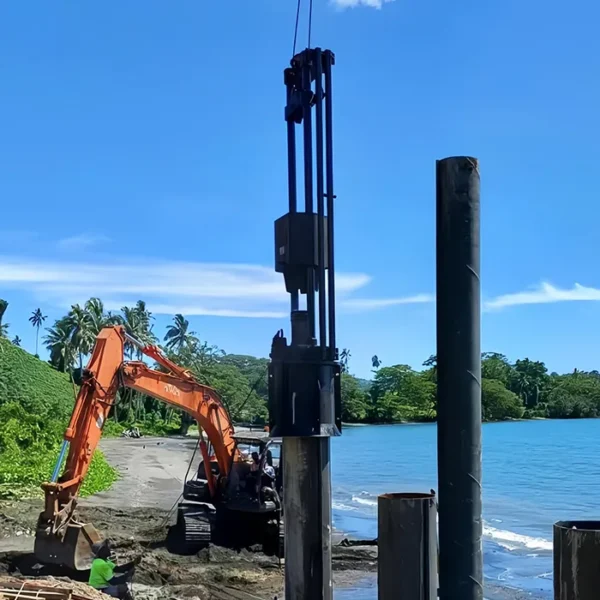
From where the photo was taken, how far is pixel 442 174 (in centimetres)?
311

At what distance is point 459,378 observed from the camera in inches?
120

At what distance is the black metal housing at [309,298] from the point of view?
4219mm

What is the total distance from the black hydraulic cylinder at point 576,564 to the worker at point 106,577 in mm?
7125

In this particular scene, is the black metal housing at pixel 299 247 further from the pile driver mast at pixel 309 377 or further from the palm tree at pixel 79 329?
the palm tree at pixel 79 329

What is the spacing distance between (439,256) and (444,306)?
0.19 meters

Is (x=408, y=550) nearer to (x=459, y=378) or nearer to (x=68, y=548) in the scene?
(x=459, y=378)

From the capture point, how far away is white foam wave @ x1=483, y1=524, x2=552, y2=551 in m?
20.2

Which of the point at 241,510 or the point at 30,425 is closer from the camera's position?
the point at 241,510

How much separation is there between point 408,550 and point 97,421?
873 cm

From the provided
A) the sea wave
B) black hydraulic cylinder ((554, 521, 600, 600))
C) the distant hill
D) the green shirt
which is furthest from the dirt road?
black hydraulic cylinder ((554, 521, 600, 600))

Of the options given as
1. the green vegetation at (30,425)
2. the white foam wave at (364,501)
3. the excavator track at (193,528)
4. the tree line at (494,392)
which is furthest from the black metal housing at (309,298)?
the tree line at (494,392)

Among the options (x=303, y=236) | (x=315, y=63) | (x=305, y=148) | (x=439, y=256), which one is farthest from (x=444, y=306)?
(x=315, y=63)

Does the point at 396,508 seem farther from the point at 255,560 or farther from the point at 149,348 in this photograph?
the point at 255,560

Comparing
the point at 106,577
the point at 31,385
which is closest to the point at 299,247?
the point at 106,577
